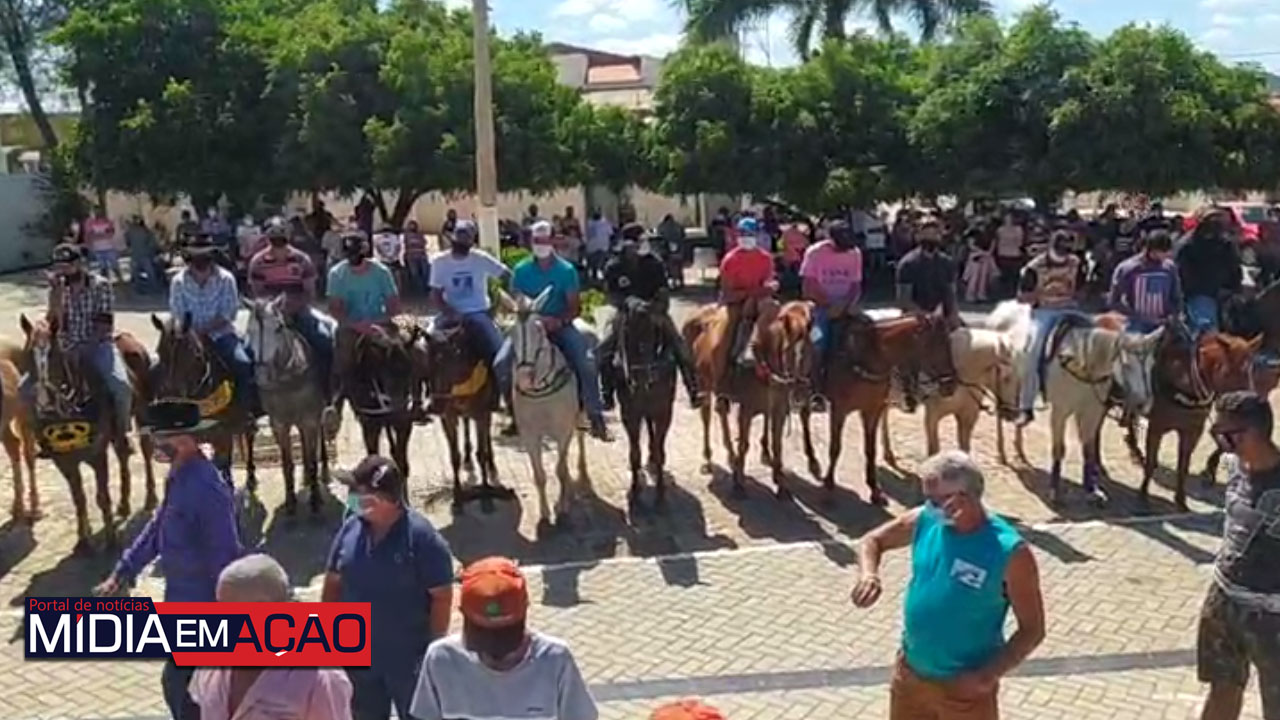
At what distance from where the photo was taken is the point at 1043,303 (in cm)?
1167

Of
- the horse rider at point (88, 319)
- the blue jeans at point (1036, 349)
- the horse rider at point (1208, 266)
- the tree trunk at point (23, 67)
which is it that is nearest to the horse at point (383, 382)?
the horse rider at point (88, 319)

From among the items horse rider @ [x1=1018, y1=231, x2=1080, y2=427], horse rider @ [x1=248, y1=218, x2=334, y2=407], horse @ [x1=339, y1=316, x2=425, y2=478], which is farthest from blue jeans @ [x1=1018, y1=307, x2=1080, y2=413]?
horse rider @ [x1=248, y1=218, x2=334, y2=407]

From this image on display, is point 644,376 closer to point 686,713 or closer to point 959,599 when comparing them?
point 959,599

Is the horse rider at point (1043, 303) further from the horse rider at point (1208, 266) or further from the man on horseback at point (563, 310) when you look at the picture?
the man on horseback at point (563, 310)

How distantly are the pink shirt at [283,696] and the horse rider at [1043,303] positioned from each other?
833 centimetres

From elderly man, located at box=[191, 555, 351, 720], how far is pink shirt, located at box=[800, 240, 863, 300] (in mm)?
7772

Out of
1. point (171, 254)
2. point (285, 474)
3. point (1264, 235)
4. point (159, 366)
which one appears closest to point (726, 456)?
point (285, 474)

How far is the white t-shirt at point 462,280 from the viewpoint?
38.1 ft

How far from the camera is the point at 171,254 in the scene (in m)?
31.5

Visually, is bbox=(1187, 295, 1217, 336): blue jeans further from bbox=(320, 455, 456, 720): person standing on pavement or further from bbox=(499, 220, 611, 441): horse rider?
bbox=(320, 455, 456, 720): person standing on pavement

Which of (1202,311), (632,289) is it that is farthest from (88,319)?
(1202,311)

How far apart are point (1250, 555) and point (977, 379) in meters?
6.54

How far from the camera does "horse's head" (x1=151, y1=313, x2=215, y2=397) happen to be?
10227 millimetres

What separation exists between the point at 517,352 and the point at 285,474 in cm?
255
